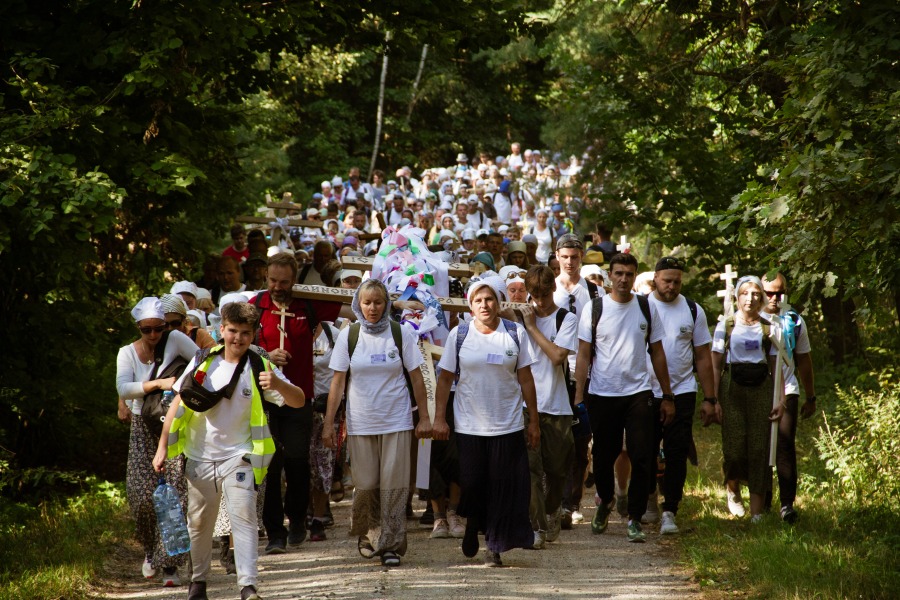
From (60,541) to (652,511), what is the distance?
16.0 ft

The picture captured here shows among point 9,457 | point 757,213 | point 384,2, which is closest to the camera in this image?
point 757,213

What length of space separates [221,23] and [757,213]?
533 cm

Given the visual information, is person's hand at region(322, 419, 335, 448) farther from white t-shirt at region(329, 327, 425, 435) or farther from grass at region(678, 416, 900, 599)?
grass at region(678, 416, 900, 599)

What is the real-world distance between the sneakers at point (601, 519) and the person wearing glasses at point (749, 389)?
42.2 inches

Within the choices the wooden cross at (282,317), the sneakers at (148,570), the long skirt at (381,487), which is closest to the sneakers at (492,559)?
the long skirt at (381,487)

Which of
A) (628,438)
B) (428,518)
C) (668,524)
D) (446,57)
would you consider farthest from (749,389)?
(446,57)

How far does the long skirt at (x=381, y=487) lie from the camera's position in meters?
8.02

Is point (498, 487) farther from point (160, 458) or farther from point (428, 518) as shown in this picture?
point (160, 458)

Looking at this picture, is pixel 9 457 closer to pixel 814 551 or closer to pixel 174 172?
pixel 174 172

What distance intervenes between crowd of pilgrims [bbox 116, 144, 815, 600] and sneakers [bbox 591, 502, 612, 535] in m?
0.02

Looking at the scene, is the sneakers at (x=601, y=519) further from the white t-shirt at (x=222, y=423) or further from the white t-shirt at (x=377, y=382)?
the white t-shirt at (x=222, y=423)

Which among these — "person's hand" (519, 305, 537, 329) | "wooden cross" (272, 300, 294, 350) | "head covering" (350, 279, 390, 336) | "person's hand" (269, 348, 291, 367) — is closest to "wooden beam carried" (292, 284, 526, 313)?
"person's hand" (519, 305, 537, 329)

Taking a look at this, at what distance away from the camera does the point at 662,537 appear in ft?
30.5

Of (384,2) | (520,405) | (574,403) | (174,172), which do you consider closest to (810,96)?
(520,405)
